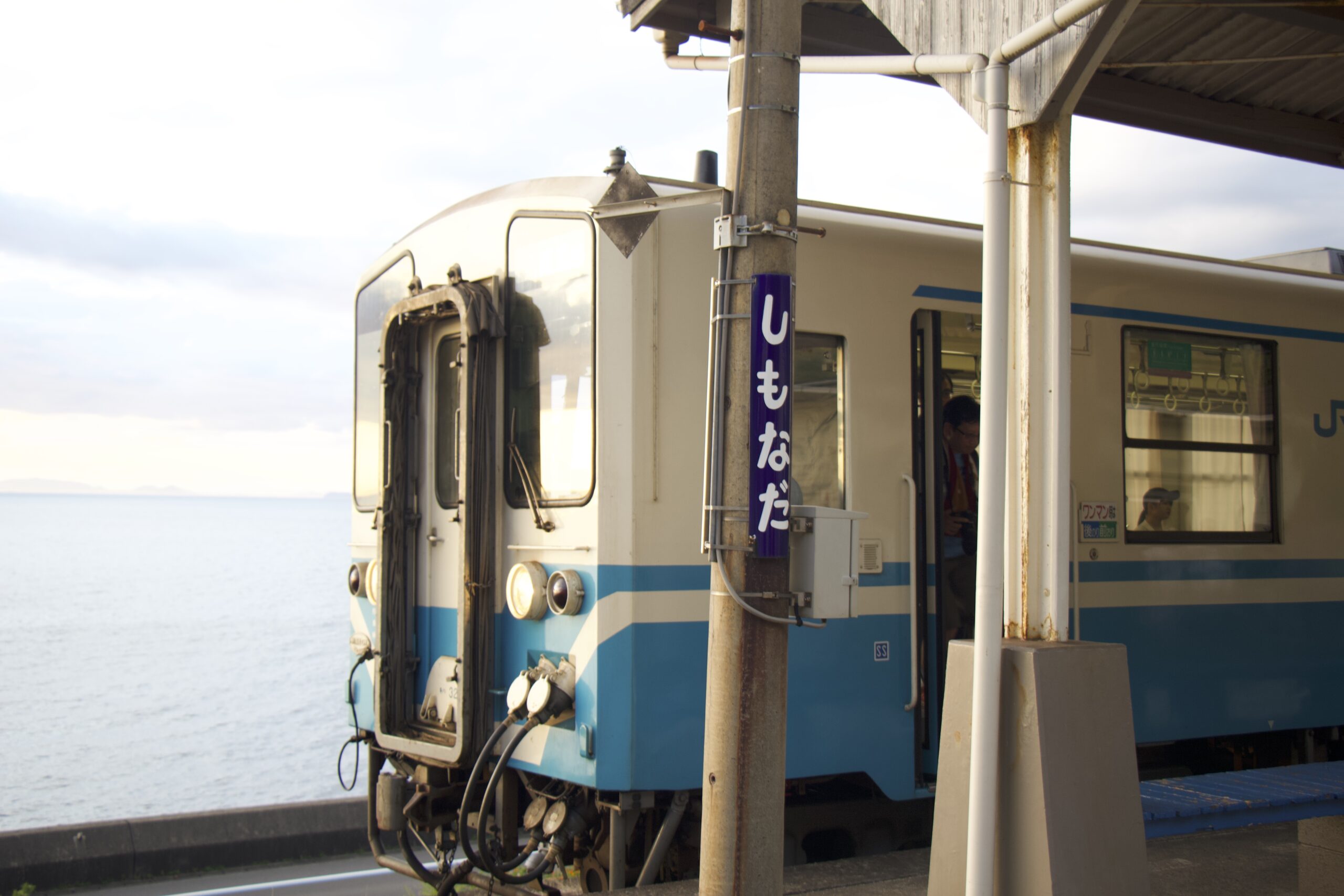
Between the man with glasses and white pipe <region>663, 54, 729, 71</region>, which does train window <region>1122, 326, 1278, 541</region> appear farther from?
white pipe <region>663, 54, 729, 71</region>

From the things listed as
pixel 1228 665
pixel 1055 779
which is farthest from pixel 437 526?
pixel 1228 665

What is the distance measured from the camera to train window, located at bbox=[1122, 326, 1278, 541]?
647 cm

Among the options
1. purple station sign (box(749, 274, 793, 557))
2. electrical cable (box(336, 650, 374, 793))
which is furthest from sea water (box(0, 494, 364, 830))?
purple station sign (box(749, 274, 793, 557))

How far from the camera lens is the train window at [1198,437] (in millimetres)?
6473

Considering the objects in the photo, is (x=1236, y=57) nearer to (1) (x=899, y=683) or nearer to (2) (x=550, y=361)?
(1) (x=899, y=683)

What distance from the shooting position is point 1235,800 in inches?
181

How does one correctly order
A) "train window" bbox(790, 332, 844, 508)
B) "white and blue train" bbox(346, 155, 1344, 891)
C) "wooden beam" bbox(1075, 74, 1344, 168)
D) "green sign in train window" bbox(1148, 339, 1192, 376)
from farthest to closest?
"wooden beam" bbox(1075, 74, 1344, 168) → "green sign in train window" bbox(1148, 339, 1192, 376) → "train window" bbox(790, 332, 844, 508) → "white and blue train" bbox(346, 155, 1344, 891)

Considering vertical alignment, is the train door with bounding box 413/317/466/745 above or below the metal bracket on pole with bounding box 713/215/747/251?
below

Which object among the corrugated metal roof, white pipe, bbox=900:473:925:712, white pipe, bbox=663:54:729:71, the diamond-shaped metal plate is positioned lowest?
white pipe, bbox=900:473:925:712

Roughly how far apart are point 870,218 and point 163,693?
16743 millimetres

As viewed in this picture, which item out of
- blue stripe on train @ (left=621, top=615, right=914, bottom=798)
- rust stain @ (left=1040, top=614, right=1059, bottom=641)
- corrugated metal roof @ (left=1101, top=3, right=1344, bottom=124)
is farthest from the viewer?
corrugated metal roof @ (left=1101, top=3, right=1344, bottom=124)

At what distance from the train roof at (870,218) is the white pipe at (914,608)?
1.20 metres

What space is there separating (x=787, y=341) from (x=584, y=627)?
1808 mm

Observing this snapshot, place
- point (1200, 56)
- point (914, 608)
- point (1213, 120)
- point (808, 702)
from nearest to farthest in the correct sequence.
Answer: point (808, 702), point (914, 608), point (1200, 56), point (1213, 120)
